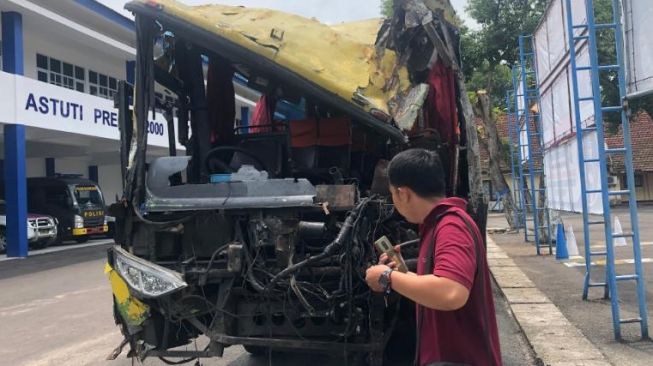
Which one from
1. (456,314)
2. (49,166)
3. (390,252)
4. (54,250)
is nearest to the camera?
(456,314)

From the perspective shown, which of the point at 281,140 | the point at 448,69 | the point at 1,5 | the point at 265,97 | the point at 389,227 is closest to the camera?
the point at 389,227

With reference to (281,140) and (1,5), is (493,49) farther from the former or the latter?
(281,140)

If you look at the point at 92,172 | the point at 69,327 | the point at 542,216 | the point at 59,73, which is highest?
the point at 59,73

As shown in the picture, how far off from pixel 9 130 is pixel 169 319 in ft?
47.9

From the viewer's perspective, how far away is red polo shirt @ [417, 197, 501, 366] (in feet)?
6.94

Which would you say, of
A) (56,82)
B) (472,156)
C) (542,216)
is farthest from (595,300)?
(56,82)

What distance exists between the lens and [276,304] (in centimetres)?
404

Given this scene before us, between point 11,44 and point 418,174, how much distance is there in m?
17.3

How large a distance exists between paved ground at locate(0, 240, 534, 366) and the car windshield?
7860 mm

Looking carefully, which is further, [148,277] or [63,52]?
[63,52]

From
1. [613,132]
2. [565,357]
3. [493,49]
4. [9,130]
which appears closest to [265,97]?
[565,357]

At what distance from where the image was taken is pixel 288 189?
4145 millimetres

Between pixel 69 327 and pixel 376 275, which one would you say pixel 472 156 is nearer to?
pixel 376 275

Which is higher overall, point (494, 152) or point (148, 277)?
point (494, 152)
